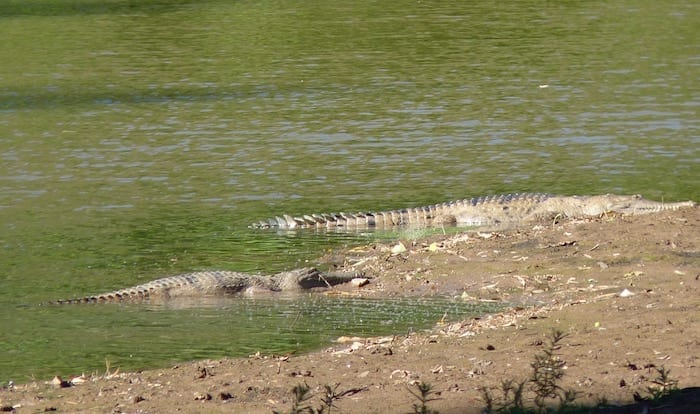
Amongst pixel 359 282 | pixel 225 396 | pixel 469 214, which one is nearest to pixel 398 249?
pixel 359 282

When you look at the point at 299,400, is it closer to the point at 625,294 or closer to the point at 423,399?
the point at 423,399

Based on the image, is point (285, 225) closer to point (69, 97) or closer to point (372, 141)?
point (372, 141)

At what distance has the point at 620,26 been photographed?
20.0 meters

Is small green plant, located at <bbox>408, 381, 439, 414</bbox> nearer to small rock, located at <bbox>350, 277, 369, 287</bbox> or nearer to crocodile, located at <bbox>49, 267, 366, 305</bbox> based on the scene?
small rock, located at <bbox>350, 277, 369, 287</bbox>

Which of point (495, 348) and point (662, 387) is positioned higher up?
point (662, 387)

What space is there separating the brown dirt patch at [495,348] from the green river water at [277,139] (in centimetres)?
49

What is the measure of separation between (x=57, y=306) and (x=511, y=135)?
21.4ft

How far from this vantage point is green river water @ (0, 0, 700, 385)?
293 inches

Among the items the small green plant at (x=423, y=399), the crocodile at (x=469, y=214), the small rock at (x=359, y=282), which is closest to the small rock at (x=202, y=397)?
the small green plant at (x=423, y=399)

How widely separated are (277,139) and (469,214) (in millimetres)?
3982

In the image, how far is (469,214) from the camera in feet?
32.6

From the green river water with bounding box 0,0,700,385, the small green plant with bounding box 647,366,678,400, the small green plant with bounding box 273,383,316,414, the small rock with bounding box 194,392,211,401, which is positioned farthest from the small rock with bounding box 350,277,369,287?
the small green plant with bounding box 647,366,678,400

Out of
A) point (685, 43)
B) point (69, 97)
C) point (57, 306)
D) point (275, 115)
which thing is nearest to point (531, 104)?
point (275, 115)

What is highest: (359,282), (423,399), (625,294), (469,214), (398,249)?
(423,399)
